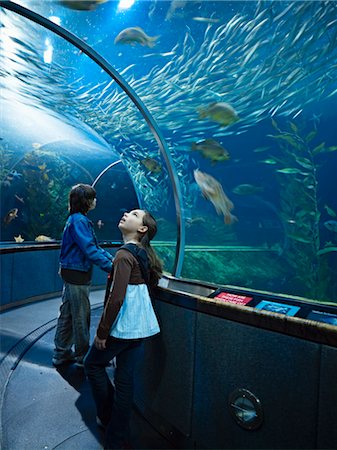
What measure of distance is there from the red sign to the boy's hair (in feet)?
4.92

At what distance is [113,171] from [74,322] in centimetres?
1295

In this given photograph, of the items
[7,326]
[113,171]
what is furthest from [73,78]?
[113,171]

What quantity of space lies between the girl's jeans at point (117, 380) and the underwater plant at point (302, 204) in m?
9.18

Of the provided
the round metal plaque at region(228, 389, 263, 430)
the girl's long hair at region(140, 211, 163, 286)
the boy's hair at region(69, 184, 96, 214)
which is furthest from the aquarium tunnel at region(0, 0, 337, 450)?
the boy's hair at region(69, 184, 96, 214)

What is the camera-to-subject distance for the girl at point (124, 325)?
1588 millimetres

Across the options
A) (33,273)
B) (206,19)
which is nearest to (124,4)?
(206,19)

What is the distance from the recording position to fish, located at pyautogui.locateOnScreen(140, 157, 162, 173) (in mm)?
5469

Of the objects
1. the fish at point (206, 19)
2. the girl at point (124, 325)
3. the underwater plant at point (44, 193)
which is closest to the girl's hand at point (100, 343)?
the girl at point (124, 325)

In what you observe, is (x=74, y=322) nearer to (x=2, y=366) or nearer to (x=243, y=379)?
(x=2, y=366)

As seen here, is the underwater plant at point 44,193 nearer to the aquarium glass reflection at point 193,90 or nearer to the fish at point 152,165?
the aquarium glass reflection at point 193,90

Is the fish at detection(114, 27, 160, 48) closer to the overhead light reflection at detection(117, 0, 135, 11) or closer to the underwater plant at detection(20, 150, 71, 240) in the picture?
the overhead light reflection at detection(117, 0, 135, 11)

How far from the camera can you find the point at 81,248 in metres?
2.42

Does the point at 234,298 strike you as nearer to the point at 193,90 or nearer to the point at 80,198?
the point at 80,198

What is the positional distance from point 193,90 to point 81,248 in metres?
3.77
